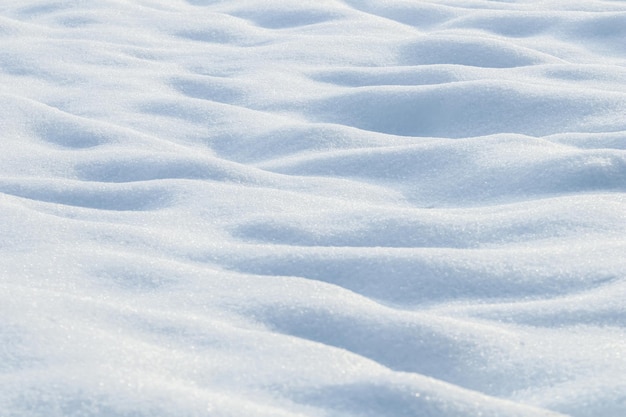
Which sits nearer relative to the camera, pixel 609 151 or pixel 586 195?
pixel 586 195

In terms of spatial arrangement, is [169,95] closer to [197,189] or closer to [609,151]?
[197,189]

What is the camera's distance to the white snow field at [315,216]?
1.13 m

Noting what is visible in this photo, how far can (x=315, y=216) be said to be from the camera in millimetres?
1694

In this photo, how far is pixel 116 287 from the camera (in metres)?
1.42

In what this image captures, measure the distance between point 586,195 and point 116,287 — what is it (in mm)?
848

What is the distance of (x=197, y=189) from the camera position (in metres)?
1.86

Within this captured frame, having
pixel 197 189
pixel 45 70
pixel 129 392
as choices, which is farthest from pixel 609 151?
pixel 45 70

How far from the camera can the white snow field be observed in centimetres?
113

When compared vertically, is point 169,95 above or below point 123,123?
above

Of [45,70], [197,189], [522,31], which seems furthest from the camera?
[522,31]

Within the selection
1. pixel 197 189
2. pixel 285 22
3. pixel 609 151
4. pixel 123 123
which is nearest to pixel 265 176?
pixel 197 189

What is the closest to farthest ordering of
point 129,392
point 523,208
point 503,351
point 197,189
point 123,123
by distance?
point 129,392 < point 503,351 < point 523,208 < point 197,189 < point 123,123

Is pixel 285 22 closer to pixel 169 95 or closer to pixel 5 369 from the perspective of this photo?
pixel 169 95

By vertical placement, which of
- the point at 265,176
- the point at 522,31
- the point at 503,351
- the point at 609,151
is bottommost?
the point at 503,351
